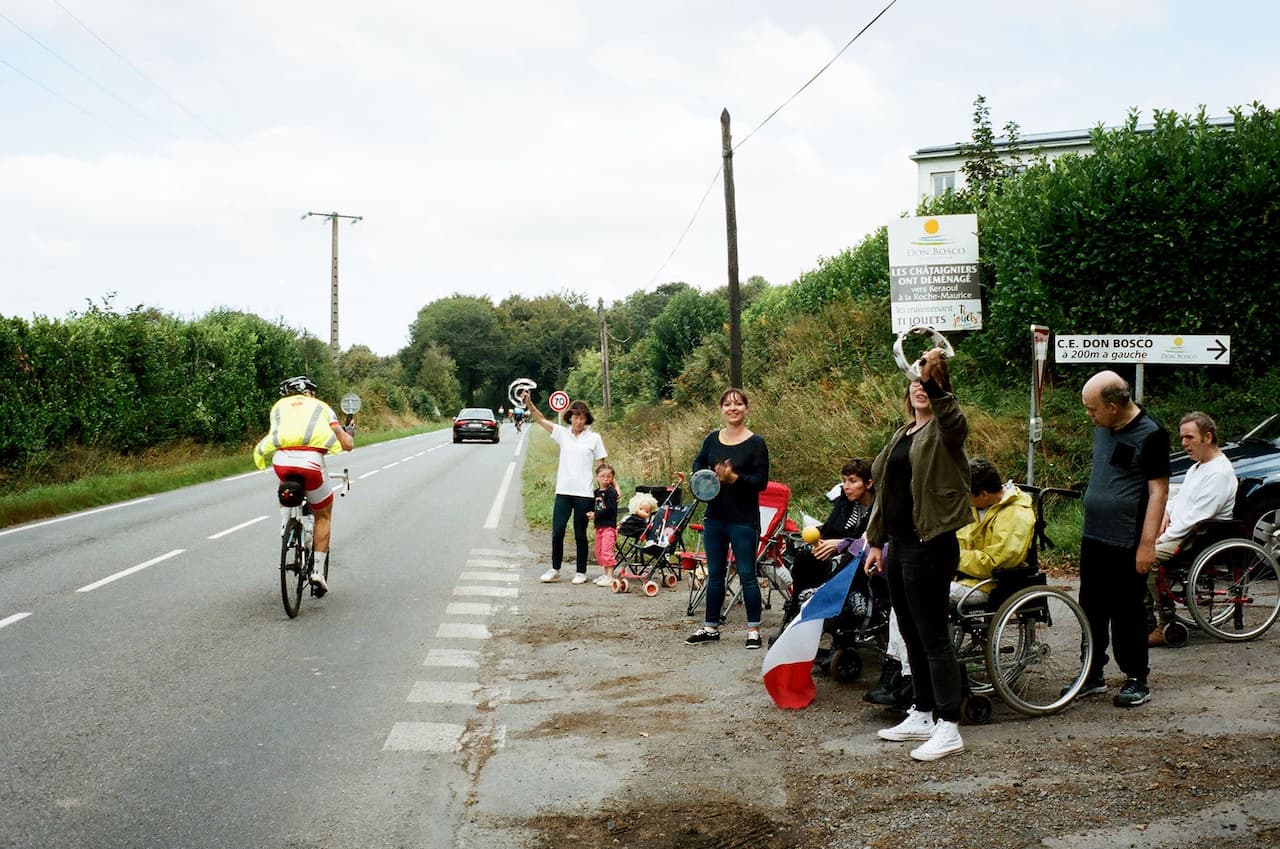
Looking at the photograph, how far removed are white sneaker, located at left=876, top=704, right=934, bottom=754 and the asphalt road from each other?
219 cm

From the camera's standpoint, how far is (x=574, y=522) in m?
11.0

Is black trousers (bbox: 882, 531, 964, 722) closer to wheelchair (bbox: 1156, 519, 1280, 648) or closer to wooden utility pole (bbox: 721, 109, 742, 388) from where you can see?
wheelchair (bbox: 1156, 519, 1280, 648)

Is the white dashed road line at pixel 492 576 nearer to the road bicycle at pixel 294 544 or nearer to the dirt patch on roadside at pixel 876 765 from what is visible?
the road bicycle at pixel 294 544

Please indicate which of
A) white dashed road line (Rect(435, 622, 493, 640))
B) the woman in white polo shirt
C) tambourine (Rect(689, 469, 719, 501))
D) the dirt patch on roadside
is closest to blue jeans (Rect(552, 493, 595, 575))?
the woman in white polo shirt

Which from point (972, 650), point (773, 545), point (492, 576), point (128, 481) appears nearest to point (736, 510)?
point (773, 545)

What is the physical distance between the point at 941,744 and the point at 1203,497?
3237 millimetres

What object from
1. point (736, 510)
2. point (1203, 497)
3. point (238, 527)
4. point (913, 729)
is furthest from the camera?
point (238, 527)

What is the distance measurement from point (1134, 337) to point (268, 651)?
860cm

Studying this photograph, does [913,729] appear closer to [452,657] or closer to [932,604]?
[932,604]

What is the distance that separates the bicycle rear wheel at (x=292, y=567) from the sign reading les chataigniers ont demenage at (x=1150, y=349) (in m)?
7.59

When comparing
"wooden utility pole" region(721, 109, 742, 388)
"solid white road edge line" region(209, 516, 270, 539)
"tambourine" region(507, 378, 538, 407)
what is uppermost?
"wooden utility pole" region(721, 109, 742, 388)

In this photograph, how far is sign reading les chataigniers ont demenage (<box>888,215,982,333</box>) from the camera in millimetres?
13398

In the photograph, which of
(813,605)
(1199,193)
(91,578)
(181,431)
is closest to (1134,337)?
(1199,193)

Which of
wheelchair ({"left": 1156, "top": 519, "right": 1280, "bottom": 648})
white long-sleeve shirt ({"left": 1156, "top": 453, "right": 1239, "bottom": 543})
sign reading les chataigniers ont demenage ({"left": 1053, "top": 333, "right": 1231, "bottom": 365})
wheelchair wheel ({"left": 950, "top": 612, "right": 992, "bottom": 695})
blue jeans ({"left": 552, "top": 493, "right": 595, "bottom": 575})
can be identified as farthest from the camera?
blue jeans ({"left": 552, "top": 493, "right": 595, "bottom": 575})
